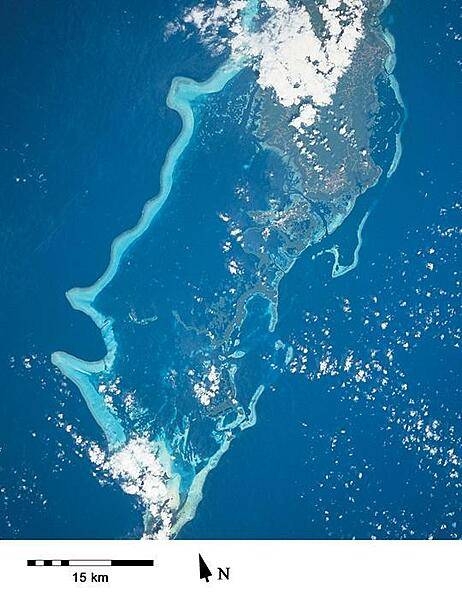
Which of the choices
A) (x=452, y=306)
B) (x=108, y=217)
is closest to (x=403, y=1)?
(x=452, y=306)
